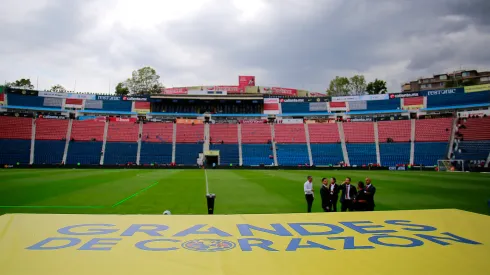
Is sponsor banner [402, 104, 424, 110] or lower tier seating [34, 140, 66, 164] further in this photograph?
sponsor banner [402, 104, 424, 110]

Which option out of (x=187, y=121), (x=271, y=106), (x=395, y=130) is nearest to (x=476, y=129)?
(x=395, y=130)

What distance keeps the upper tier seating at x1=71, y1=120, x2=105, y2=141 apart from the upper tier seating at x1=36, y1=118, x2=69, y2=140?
176 cm

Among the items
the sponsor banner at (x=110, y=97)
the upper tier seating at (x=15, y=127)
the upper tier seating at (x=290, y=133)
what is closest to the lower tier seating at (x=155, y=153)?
the sponsor banner at (x=110, y=97)

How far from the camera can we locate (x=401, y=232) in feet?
19.0

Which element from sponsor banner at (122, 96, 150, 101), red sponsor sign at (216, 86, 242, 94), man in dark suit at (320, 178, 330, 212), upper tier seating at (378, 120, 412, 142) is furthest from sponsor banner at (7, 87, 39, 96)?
upper tier seating at (378, 120, 412, 142)

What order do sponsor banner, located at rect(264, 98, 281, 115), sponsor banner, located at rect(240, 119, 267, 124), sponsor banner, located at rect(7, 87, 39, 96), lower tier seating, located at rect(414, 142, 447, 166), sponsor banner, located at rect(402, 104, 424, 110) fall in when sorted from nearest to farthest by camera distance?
lower tier seating, located at rect(414, 142, 447, 166), sponsor banner, located at rect(7, 87, 39, 96), sponsor banner, located at rect(402, 104, 424, 110), sponsor banner, located at rect(240, 119, 267, 124), sponsor banner, located at rect(264, 98, 281, 115)

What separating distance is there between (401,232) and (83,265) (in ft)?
18.6

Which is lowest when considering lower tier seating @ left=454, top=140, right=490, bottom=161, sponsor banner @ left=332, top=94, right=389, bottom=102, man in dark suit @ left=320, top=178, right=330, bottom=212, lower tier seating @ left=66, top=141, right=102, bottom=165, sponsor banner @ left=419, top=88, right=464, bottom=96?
lower tier seating @ left=66, top=141, right=102, bottom=165

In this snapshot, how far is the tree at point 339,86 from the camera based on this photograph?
8928 cm

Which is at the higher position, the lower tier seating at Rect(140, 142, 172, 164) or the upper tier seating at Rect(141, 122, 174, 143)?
the upper tier seating at Rect(141, 122, 174, 143)

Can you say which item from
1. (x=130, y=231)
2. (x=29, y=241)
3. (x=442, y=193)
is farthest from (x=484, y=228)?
(x=442, y=193)

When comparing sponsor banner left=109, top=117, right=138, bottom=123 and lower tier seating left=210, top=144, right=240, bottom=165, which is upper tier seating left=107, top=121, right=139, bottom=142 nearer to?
sponsor banner left=109, top=117, right=138, bottom=123

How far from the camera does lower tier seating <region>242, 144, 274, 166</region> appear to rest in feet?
185

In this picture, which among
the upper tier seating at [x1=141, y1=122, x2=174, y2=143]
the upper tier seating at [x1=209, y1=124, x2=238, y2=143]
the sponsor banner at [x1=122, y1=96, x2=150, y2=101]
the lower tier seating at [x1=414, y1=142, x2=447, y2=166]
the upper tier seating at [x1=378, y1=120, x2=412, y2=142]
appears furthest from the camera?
the sponsor banner at [x1=122, y1=96, x2=150, y2=101]
